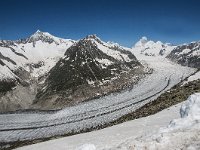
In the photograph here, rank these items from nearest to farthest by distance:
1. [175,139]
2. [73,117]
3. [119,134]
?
[175,139]
[119,134]
[73,117]

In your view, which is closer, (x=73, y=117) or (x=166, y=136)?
(x=166, y=136)

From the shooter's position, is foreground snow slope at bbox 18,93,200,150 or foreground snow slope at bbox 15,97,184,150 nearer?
foreground snow slope at bbox 18,93,200,150

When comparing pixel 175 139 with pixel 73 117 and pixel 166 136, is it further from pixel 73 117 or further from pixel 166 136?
pixel 73 117

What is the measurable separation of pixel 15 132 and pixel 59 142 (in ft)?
314

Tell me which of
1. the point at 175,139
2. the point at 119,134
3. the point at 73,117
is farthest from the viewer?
the point at 73,117

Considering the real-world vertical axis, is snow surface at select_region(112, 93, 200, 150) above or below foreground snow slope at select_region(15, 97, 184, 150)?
below

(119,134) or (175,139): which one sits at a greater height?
(119,134)

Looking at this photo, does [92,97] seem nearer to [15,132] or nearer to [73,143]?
[15,132]

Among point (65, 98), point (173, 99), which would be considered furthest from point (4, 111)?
point (173, 99)

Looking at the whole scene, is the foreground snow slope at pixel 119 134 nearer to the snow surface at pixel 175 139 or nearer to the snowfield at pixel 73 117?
the snow surface at pixel 175 139

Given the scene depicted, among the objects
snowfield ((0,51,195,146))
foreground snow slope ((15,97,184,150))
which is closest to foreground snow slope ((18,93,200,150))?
foreground snow slope ((15,97,184,150))

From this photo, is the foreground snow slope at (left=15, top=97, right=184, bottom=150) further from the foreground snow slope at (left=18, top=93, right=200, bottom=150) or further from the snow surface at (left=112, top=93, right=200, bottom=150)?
the snow surface at (left=112, top=93, right=200, bottom=150)

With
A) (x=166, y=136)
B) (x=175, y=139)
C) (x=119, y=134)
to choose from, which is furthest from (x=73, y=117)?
(x=175, y=139)

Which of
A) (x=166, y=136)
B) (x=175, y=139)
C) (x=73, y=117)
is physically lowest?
(x=175, y=139)
